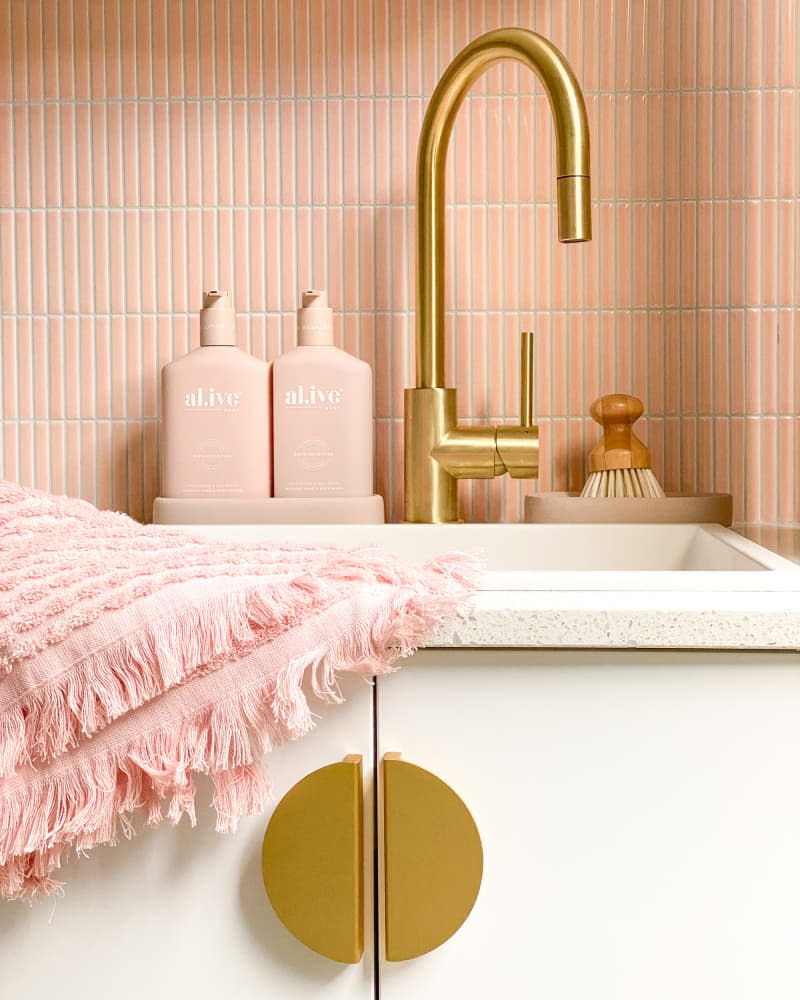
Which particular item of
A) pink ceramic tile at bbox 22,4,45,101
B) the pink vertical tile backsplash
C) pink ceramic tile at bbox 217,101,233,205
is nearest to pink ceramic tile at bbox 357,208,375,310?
the pink vertical tile backsplash

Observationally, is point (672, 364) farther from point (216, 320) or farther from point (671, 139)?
point (216, 320)

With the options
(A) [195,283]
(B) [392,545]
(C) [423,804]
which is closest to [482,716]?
(C) [423,804]

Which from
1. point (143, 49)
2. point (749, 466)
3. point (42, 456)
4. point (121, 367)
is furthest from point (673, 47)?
point (42, 456)

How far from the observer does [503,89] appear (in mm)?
929

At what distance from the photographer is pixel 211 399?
0.84 m

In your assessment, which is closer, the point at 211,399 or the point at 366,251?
the point at 211,399

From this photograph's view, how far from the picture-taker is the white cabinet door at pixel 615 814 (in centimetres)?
46

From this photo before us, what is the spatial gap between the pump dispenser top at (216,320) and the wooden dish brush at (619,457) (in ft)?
1.06

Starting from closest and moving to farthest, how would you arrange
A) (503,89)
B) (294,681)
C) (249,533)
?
(294,681), (249,533), (503,89)

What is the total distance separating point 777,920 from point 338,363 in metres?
0.54

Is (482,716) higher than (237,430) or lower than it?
lower

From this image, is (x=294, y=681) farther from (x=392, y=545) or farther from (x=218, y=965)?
(x=392, y=545)

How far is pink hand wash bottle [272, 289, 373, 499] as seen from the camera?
0.84 meters

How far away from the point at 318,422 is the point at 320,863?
0.45 metres
